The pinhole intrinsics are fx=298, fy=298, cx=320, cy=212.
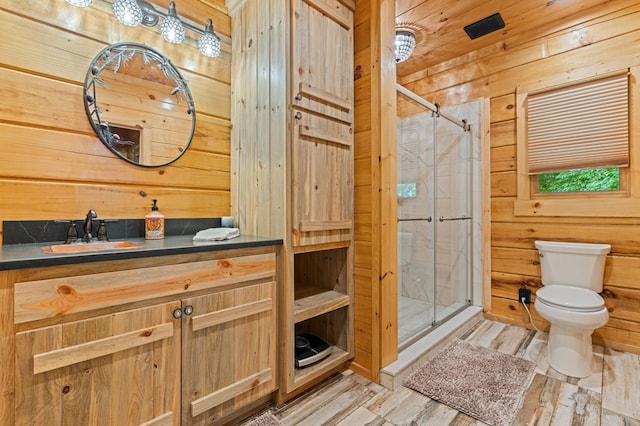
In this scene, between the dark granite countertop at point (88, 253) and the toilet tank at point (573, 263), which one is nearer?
the dark granite countertop at point (88, 253)

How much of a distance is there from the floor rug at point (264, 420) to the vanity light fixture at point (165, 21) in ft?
6.55

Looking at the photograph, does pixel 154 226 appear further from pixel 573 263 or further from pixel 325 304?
pixel 573 263

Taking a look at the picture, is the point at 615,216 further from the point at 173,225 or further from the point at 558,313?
the point at 173,225

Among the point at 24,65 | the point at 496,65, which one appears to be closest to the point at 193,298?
the point at 24,65

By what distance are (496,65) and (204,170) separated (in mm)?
2688

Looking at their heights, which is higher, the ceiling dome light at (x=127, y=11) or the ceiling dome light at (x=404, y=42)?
the ceiling dome light at (x=404, y=42)

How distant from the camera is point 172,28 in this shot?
1.62 meters

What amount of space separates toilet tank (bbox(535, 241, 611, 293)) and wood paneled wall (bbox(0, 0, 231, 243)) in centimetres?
258

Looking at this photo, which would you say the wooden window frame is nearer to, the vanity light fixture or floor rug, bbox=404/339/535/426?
floor rug, bbox=404/339/535/426

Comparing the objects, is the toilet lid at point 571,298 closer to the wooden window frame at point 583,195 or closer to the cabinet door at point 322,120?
the wooden window frame at point 583,195

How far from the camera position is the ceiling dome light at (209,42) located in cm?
175

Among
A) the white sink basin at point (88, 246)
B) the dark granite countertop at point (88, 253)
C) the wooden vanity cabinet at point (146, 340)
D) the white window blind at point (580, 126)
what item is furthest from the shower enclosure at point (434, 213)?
the white sink basin at point (88, 246)

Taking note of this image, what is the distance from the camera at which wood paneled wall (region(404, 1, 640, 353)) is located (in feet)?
6.92

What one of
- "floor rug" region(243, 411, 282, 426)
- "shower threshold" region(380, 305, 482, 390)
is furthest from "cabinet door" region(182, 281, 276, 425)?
"shower threshold" region(380, 305, 482, 390)
